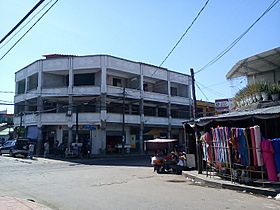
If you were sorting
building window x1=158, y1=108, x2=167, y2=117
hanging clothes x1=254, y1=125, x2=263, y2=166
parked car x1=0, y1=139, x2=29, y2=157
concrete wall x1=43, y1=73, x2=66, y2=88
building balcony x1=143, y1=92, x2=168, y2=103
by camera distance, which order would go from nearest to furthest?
hanging clothes x1=254, y1=125, x2=263, y2=166 → parked car x1=0, y1=139, x2=29, y2=157 → concrete wall x1=43, y1=73, x2=66, y2=88 → building balcony x1=143, y1=92, x2=168, y2=103 → building window x1=158, y1=108, x2=167, y2=117

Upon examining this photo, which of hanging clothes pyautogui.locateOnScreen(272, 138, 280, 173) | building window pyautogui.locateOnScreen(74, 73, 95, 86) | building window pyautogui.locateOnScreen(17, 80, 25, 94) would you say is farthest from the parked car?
hanging clothes pyautogui.locateOnScreen(272, 138, 280, 173)

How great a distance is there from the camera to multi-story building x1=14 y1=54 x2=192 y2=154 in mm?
37469

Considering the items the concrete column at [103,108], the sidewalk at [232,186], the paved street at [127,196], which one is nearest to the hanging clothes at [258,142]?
the sidewalk at [232,186]

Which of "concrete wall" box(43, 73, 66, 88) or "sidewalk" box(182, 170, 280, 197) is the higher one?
"concrete wall" box(43, 73, 66, 88)

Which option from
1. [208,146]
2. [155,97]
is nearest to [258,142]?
[208,146]

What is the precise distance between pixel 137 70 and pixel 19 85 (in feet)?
61.4

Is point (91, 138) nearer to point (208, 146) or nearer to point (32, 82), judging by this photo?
point (32, 82)

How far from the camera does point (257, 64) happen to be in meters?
18.4

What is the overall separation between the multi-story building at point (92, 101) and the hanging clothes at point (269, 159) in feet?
84.7

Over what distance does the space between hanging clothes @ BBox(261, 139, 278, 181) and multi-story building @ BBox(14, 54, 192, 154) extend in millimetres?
25802

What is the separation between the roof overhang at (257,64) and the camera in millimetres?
16438

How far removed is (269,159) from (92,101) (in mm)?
29963

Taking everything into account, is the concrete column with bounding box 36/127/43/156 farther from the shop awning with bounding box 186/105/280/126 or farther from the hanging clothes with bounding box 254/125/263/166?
the hanging clothes with bounding box 254/125/263/166

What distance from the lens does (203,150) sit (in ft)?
52.5
